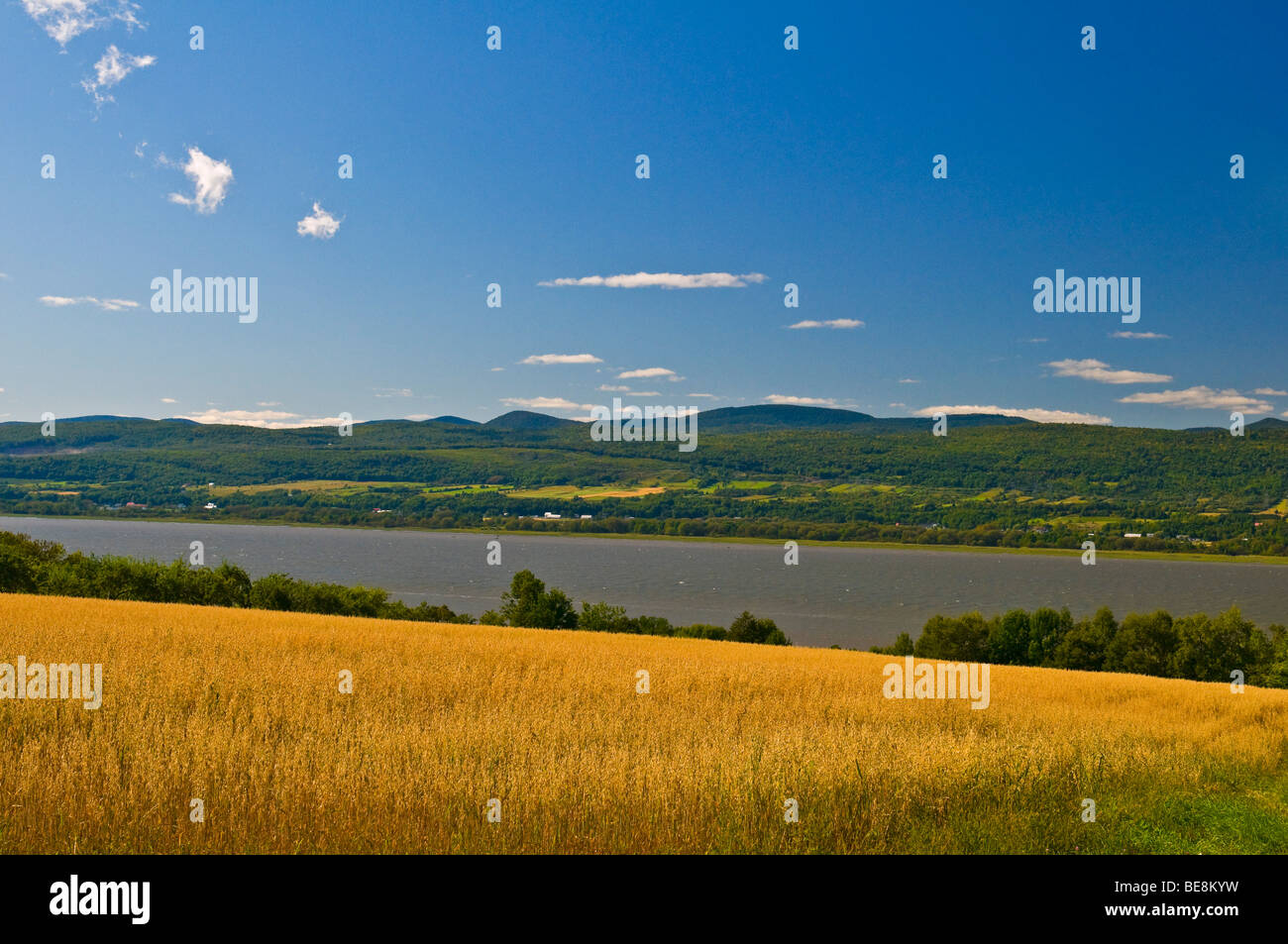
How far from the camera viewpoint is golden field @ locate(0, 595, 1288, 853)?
23.4ft

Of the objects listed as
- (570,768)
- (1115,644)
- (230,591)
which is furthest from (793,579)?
(570,768)

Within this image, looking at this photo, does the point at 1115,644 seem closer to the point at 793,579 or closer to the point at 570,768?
the point at 793,579

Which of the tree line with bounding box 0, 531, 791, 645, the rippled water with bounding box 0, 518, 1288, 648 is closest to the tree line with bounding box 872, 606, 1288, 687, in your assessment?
the rippled water with bounding box 0, 518, 1288, 648

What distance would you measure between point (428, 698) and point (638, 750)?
4626mm

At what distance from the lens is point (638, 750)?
946 centimetres

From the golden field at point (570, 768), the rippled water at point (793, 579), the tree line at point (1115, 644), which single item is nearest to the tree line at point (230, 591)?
the tree line at point (1115, 644)

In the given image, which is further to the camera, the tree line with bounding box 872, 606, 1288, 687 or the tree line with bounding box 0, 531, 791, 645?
the tree line with bounding box 872, 606, 1288, 687

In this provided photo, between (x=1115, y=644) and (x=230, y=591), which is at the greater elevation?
(x=230, y=591)

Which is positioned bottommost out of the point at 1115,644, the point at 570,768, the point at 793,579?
the point at 793,579

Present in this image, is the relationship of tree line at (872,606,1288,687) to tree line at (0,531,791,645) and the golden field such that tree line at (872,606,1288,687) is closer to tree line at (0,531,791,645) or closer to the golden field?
tree line at (0,531,791,645)

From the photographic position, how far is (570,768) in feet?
27.4
